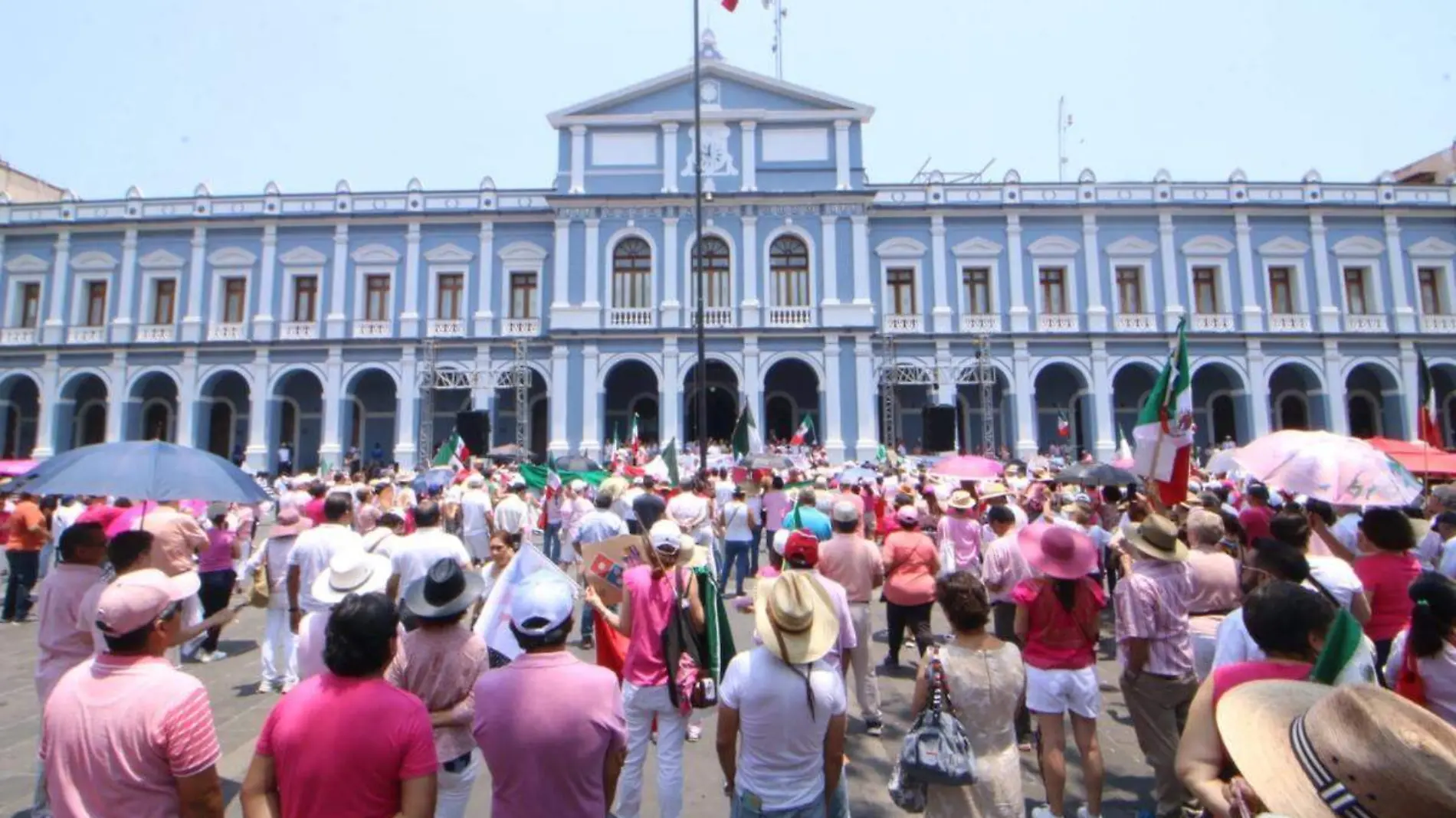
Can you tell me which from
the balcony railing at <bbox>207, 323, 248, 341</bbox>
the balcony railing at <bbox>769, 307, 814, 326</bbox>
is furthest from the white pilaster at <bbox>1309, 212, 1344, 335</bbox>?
the balcony railing at <bbox>207, 323, 248, 341</bbox>

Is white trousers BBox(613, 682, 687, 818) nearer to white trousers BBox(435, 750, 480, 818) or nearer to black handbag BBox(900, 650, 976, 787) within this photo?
white trousers BBox(435, 750, 480, 818)

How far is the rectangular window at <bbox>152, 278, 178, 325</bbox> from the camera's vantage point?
26141 mm

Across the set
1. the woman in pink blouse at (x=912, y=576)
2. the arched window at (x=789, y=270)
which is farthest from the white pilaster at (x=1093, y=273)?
the woman in pink blouse at (x=912, y=576)

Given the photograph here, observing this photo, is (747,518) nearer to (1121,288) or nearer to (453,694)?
(453,694)

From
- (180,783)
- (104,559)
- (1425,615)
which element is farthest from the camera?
(104,559)

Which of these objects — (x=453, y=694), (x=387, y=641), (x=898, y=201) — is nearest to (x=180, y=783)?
(x=387, y=641)

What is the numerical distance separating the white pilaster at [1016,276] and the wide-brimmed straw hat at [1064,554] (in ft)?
73.4

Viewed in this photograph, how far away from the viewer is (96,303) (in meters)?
26.5

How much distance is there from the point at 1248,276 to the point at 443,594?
29.0 metres

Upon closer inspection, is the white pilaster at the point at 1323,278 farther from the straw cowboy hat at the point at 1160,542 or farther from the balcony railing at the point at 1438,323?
the straw cowboy hat at the point at 1160,542

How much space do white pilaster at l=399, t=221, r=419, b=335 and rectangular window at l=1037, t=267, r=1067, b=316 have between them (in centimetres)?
2052

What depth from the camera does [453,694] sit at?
10.7 feet

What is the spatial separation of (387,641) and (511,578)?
146 centimetres

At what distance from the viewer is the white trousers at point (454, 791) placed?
131 inches
